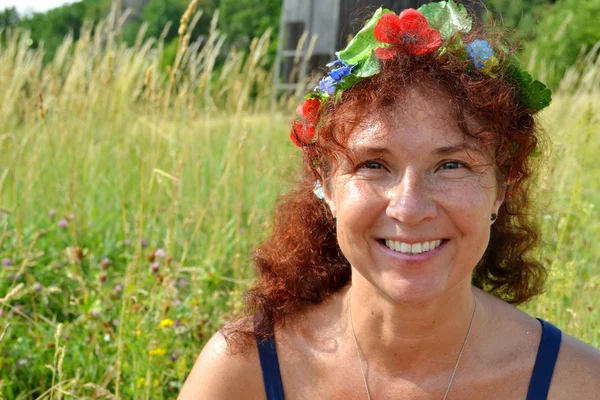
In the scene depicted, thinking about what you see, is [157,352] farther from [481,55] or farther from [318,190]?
[481,55]

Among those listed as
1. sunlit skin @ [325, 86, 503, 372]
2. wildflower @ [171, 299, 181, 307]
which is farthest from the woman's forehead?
wildflower @ [171, 299, 181, 307]

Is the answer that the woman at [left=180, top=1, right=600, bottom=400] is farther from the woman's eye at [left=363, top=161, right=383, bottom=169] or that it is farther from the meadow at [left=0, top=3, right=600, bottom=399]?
the meadow at [left=0, top=3, right=600, bottom=399]

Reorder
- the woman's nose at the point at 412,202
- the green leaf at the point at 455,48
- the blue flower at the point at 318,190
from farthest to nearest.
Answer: the blue flower at the point at 318,190 < the green leaf at the point at 455,48 < the woman's nose at the point at 412,202

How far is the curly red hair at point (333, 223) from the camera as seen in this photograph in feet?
5.36

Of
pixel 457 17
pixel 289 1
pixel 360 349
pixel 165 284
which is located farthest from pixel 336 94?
pixel 289 1

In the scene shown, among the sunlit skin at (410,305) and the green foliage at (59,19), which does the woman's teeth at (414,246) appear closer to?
the sunlit skin at (410,305)

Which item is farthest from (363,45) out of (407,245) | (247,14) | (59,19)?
(59,19)

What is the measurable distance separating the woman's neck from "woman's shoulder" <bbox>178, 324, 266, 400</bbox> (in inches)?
10.6

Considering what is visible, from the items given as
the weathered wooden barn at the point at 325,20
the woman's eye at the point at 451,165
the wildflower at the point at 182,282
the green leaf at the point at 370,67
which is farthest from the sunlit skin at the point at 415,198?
the weathered wooden barn at the point at 325,20

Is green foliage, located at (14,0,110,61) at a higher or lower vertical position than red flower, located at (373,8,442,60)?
lower

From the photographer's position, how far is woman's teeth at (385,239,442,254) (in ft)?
5.24

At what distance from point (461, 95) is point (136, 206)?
2.39 metres

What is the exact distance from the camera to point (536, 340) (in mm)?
1845

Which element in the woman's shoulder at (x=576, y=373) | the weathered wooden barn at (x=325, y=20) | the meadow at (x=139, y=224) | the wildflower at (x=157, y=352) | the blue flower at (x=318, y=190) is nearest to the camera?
the woman's shoulder at (x=576, y=373)
